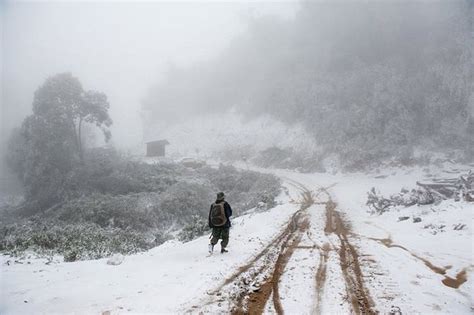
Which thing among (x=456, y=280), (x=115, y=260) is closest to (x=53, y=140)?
(x=115, y=260)

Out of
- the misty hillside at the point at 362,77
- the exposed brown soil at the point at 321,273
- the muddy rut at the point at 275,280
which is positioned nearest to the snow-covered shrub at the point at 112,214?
the muddy rut at the point at 275,280

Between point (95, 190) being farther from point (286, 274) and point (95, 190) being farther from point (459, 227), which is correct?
point (459, 227)

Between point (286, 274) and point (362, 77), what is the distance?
4647 cm

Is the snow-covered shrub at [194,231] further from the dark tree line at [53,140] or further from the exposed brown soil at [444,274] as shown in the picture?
the dark tree line at [53,140]

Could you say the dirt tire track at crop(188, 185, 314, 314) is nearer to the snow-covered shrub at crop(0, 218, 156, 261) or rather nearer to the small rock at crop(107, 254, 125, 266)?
the small rock at crop(107, 254, 125, 266)

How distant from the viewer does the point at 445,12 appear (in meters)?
46.8

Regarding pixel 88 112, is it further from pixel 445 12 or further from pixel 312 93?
pixel 445 12

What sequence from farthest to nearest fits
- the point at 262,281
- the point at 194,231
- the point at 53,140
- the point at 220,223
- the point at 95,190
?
the point at 53,140, the point at 95,190, the point at 194,231, the point at 220,223, the point at 262,281

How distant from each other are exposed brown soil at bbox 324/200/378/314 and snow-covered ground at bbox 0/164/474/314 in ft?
0.10

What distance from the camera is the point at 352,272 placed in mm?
8078

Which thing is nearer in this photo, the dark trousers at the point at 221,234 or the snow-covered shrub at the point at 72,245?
the dark trousers at the point at 221,234

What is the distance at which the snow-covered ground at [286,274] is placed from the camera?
6.26m

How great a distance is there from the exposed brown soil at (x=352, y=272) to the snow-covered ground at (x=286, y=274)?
3cm

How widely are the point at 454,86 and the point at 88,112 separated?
4577 cm
